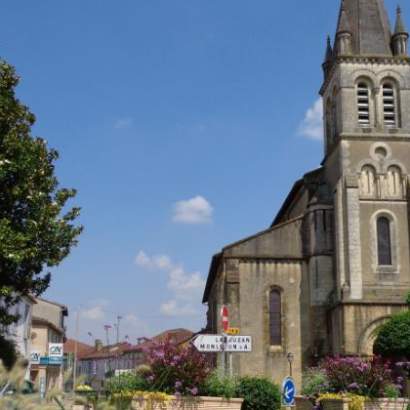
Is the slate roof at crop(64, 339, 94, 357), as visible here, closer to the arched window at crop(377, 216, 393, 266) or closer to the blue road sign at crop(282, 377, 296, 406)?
the arched window at crop(377, 216, 393, 266)

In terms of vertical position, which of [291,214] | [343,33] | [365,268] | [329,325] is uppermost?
[343,33]

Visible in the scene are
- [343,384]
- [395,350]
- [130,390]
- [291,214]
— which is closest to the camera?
[130,390]

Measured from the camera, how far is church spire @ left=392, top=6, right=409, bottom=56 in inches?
1470

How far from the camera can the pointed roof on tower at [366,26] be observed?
123 feet

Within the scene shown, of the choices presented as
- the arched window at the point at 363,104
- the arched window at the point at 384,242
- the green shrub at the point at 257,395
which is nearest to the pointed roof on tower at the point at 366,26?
the arched window at the point at 363,104

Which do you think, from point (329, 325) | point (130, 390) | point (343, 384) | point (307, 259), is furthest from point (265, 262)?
point (130, 390)

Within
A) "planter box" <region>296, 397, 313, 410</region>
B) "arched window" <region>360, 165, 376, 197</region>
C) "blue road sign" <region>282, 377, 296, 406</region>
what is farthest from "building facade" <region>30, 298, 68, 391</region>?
"blue road sign" <region>282, 377, 296, 406</region>

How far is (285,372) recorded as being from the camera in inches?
1324

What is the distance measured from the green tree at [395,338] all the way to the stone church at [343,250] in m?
2.24

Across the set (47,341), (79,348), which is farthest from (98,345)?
(47,341)

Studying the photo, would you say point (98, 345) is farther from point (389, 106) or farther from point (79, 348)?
point (389, 106)

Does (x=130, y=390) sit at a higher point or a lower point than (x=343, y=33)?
lower

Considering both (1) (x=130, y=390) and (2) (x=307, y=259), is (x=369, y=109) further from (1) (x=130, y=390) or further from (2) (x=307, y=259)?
(1) (x=130, y=390)

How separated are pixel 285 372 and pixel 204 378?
18333 mm
